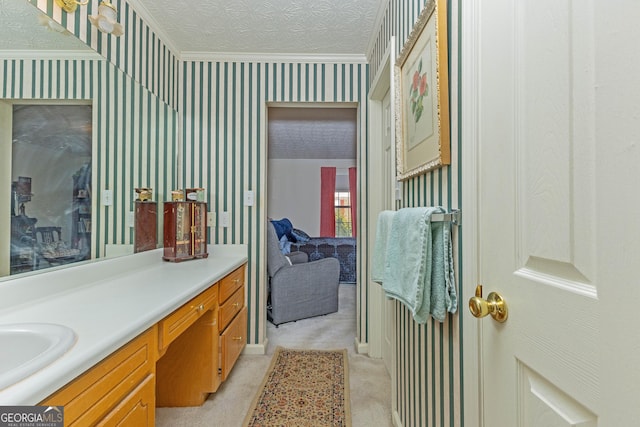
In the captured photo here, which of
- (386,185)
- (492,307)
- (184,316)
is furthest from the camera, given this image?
(386,185)

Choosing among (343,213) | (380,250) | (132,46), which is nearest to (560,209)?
(380,250)

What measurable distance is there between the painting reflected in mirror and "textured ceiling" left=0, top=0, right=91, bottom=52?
232 mm

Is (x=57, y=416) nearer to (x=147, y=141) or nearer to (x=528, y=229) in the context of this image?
(x=528, y=229)

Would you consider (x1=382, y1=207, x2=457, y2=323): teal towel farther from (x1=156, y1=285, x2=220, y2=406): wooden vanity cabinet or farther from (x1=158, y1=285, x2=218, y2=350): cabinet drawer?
(x1=156, y1=285, x2=220, y2=406): wooden vanity cabinet

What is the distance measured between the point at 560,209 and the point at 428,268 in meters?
0.51

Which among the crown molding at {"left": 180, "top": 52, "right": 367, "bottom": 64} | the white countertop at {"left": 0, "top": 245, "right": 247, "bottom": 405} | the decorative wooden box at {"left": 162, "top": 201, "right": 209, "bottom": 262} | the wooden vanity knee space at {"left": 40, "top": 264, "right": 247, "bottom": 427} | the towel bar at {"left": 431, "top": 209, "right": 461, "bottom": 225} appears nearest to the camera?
the white countertop at {"left": 0, "top": 245, "right": 247, "bottom": 405}

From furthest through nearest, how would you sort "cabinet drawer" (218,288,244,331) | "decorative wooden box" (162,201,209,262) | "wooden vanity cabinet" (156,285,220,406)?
1. "decorative wooden box" (162,201,209,262)
2. "cabinet drawer" (218,288,244,331)
3. "wooden vanity cabinet" (156,285,220,406)

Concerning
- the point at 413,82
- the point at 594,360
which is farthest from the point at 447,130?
the point at 594,360

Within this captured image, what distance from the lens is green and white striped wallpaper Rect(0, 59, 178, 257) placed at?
1.28 metres

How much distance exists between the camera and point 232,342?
82.9 inches

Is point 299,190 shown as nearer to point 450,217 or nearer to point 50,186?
point 50,186

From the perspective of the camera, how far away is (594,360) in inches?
18.5

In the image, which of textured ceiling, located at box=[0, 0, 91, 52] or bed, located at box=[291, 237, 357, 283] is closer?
textured ceiling, located at box=[0, 0, 91, 52]

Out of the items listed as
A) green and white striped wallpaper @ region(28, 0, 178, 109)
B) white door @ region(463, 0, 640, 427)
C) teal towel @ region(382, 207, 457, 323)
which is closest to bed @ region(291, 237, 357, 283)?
green and white striped wallpaper @ region(28, 0, 178, 109)
